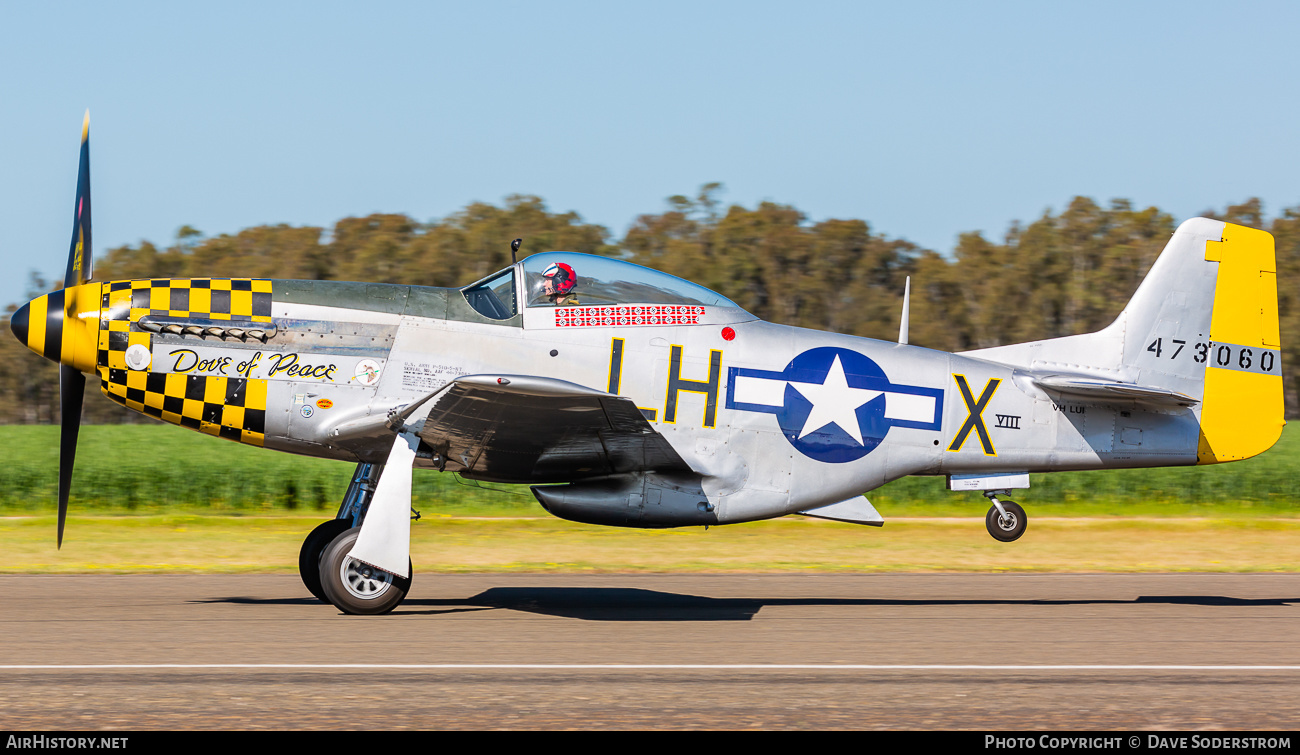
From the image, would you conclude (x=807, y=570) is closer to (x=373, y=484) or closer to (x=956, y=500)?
(x=373, y=484)

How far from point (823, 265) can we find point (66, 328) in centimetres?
5142

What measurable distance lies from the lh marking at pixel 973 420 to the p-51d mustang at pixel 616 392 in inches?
0.7

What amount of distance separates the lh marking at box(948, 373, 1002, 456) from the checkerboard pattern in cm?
551

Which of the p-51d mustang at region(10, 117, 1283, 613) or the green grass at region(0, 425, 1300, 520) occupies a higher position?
the p-51d mustang at region(10, 117, 1283, 613)

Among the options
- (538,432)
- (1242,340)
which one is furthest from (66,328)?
Result: (1242,340)

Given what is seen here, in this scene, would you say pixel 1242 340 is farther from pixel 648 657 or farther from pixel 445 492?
pixel 445 492

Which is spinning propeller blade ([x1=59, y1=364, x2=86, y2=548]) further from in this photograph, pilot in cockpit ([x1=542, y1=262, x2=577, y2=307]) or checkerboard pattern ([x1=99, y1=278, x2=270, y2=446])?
pilot in cockpit ([x1=542, y1=262, x2=577, y2=307])

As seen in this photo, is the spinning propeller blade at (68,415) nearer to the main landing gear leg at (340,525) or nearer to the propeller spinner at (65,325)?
the propeller spinner at (65,325)

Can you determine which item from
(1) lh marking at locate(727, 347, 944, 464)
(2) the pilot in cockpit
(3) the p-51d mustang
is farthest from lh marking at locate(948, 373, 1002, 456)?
(2) the pilot in cockpit

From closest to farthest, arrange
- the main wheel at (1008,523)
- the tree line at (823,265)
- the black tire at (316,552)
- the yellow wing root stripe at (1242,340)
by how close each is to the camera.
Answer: the black tire at (316,552) < the main wheel at (1008,523) < the yellow wing root stripe at (1242,340) < the tree line at (823,265)

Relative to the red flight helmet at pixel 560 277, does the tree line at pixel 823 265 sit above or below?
above

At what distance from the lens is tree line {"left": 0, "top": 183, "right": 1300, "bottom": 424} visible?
55125 millimetres

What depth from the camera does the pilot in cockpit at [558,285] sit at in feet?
28.5

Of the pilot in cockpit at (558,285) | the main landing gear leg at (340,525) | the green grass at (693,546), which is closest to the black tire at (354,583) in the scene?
the main landing gear leg at (340,525)
